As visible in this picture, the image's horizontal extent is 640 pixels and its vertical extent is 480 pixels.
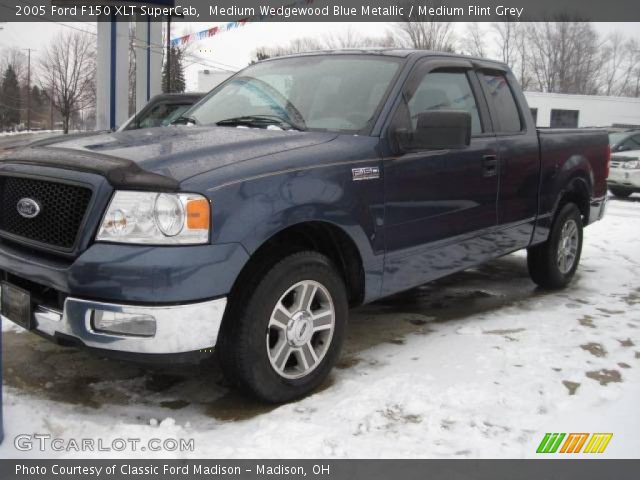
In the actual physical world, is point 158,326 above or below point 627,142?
below

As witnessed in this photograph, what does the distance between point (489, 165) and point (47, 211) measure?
286 cm

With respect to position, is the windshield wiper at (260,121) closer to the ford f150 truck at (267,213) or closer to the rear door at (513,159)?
the ford f150 truck at (267,213)

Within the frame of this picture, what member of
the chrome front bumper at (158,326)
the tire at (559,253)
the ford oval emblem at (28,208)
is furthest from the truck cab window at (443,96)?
the ford oval emblem at (28,208)

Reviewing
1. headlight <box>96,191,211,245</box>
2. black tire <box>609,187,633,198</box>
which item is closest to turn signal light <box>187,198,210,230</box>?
headlight <box>96,191,211,245</box>

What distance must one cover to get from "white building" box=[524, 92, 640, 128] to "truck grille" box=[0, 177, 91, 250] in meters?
37.0

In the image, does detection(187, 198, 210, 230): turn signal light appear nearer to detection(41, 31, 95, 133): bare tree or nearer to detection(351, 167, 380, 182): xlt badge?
detection(351, 167, 380, 182): xlt badge

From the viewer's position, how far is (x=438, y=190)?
4.12 meters

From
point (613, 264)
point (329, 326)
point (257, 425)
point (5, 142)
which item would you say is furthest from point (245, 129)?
point (5, 142)

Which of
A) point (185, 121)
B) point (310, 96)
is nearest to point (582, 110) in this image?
point (310, 96)

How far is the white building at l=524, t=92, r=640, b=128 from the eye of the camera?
37.9m

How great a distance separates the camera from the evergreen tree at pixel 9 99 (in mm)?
37719

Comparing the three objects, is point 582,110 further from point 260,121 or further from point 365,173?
point 365,173

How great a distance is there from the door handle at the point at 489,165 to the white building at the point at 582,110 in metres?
34.8

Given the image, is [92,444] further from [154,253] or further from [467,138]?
[467,138]
